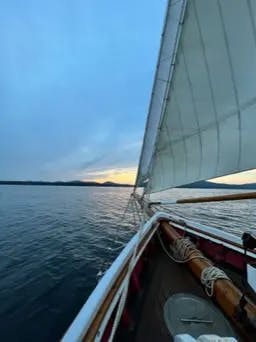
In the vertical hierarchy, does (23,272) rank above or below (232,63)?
below

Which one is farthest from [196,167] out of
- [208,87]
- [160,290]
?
[160,290]

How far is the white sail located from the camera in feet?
8.29

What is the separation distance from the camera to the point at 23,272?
7699mm

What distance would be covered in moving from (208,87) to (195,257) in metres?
2.41

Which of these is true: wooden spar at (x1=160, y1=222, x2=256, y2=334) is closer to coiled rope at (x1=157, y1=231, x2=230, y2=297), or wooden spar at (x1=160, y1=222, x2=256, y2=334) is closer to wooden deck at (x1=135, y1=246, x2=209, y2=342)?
coiled rope at (x1=157, y1=231, x2=230, y2=297)

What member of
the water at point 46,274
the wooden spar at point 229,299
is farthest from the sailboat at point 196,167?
the water at point 46,274

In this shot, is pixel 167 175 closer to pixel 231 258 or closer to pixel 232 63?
pixel 231 258

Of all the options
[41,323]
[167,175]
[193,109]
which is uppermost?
[193,109]

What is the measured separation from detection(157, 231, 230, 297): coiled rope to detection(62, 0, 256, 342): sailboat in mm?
14

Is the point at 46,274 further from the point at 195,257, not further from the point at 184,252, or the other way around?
the point at 195,257

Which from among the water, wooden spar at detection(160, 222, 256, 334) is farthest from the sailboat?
the water

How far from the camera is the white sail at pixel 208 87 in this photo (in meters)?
2.53

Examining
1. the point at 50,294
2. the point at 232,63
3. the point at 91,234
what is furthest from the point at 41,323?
the point at 91,234

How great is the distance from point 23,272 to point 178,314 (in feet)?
22.7
